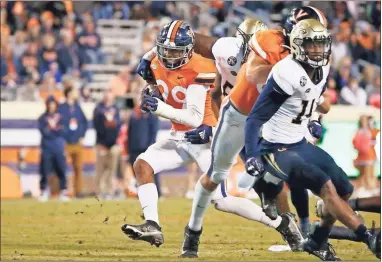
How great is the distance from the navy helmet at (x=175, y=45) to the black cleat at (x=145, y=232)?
4.15 feet

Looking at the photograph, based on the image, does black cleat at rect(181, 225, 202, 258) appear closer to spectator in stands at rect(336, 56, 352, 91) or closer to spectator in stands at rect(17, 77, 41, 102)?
spectator in stands at rect(17, 77, 41, 102)

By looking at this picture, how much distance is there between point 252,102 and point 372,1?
13.0m

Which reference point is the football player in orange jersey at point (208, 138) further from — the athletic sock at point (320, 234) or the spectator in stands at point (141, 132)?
the spectator in stands at point (141, 132)

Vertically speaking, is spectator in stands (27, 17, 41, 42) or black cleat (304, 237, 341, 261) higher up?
black cleat (304, 237, 341, 261)

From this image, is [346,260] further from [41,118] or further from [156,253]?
[41,118]

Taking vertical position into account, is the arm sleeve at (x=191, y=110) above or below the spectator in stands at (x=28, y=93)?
above

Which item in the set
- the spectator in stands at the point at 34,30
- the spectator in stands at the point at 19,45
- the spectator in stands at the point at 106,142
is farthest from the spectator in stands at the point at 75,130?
the spectator in stands at the point at 34,30

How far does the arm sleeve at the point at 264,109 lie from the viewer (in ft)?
23.3

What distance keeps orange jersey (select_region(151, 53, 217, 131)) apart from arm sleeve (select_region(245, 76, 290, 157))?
1.28 meters

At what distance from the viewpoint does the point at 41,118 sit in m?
15.9

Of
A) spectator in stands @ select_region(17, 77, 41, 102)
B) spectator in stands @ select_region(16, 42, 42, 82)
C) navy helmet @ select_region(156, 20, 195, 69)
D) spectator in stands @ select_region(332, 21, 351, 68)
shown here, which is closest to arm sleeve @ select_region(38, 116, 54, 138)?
spectator in stands @ select_region(17, 77, 41, 102)

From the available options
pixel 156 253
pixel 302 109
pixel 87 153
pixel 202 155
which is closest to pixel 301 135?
pixel 302 109

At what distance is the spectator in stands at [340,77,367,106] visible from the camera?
1861cm

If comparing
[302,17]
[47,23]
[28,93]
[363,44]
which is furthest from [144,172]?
[363,44]
